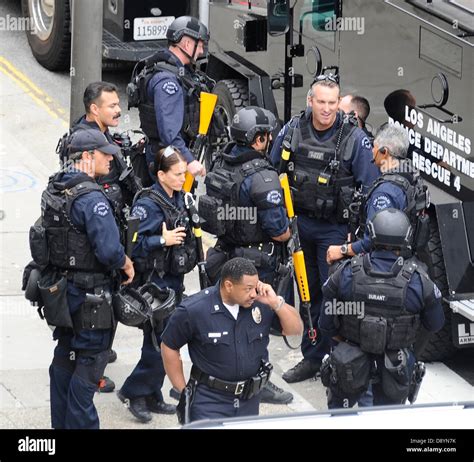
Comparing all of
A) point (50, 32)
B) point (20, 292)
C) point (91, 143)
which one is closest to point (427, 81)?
point (91, 143)

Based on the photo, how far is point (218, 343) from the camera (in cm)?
702

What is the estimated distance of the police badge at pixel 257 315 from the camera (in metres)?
7.08

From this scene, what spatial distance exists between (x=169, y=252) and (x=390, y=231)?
1.53 m

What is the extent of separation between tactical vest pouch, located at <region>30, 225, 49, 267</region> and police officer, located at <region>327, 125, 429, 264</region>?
6.41ft

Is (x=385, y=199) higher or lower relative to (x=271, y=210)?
higher

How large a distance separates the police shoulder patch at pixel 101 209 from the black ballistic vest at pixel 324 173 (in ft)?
6.21

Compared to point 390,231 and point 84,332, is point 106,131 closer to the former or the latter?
point 84,332

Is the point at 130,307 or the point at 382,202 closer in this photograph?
the point at 130,307

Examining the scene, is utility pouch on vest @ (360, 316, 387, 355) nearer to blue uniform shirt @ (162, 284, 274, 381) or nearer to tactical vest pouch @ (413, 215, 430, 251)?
blue uniform shirt @ (162, 284, 274, 381)

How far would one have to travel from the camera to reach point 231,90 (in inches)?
461

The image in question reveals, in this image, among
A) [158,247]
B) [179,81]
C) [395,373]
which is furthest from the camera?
[179,81]

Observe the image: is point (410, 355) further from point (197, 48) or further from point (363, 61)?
point (197, 48)

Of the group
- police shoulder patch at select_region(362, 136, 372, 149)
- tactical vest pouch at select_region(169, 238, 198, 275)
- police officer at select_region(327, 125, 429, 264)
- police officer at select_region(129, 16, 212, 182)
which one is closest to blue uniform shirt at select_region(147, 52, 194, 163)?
police officer at select_region(129, 16, 212, 182)

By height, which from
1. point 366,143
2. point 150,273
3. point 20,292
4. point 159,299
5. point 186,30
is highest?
point 186,30
